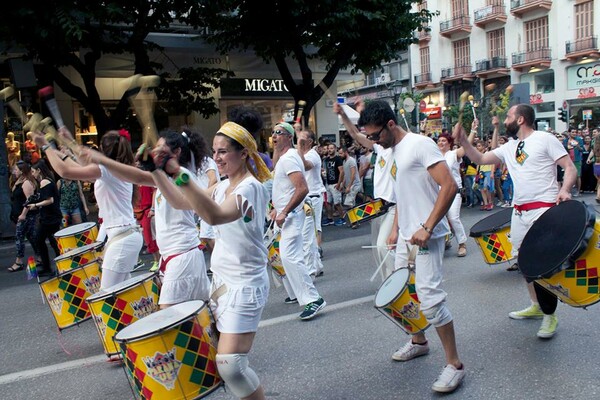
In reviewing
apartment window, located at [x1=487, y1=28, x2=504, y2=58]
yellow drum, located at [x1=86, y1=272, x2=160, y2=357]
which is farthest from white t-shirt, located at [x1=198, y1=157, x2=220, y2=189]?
apartment window, located at [x1=487, y1=28, x2=504, y2=58]

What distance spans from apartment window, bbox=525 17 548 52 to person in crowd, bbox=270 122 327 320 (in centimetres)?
3954

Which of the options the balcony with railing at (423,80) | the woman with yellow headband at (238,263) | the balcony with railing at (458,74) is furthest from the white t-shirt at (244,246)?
the balcony with railing at (423,80)

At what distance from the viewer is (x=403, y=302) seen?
4.13 m

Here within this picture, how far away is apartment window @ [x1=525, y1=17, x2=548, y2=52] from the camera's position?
4078cm

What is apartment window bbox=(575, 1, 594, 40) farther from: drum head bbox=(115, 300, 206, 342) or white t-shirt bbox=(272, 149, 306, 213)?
drum head bbox=(115, 300, 206, 342)

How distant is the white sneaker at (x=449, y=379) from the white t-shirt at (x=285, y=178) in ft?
8.32

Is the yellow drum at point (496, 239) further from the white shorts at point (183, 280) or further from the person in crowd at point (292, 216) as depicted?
the white shorts at point (183, 280)

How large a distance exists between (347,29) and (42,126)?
11961 millimetres

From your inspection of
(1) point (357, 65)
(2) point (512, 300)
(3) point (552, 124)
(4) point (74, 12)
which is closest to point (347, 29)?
(1) point (357, 65)

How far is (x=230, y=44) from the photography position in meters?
16.0

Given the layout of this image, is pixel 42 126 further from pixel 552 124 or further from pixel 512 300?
pixel 552 124

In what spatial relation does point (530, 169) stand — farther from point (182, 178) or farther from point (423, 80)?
point (423, 80)

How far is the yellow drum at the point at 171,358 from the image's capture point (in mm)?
2934

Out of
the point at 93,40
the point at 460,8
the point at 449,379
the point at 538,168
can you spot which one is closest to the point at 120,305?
the point at 449,379
